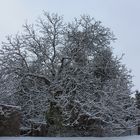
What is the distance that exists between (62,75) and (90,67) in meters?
2.32

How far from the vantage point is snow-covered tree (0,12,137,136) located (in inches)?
1081

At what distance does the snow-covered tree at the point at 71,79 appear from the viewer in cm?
2747

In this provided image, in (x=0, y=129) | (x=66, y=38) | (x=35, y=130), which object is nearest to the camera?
(x=0, y=129)

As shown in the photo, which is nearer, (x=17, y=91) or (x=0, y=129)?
(x=0, y=129)

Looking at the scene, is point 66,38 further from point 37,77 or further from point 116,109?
point 116,109

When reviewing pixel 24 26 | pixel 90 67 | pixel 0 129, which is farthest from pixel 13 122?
pixel 24 26

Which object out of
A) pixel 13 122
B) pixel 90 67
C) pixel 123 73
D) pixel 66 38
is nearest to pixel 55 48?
pixel 66 38

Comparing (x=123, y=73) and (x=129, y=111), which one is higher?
(x=123, y=73)

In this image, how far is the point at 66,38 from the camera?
97.7ft

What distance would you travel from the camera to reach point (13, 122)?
17.3 metres

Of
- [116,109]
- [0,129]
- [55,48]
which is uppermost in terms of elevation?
[55,48]

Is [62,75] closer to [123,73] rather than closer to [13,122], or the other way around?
[123,73]

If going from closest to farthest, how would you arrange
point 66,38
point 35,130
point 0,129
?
point 0,129, point 35,130, point 66,38

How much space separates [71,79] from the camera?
91.5 feet
